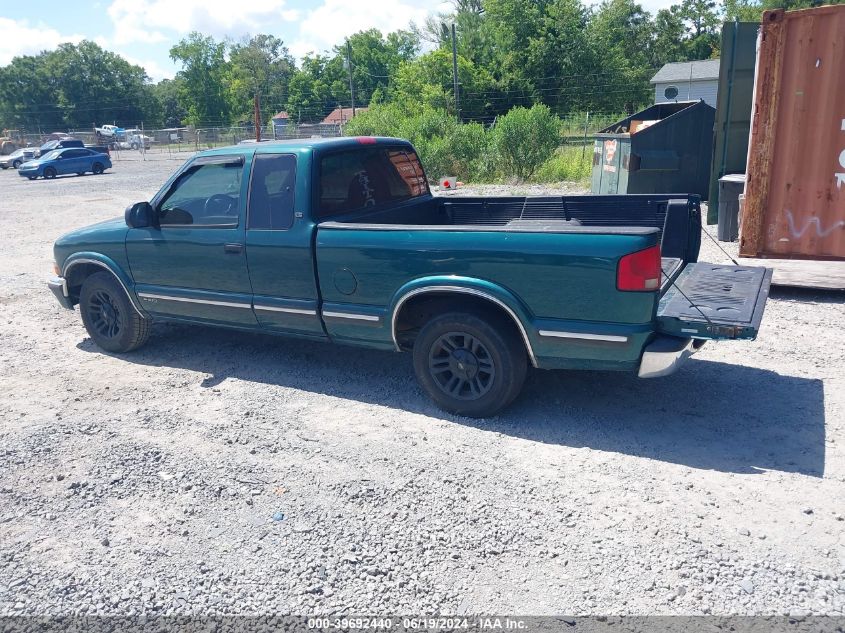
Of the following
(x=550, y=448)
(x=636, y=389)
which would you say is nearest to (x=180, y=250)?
(x=550, y=448)

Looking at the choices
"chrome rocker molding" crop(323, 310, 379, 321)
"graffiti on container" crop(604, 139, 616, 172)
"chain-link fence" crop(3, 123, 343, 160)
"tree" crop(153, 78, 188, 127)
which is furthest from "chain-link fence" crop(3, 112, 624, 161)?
"chrome rocker molding" crop(323, 310, 379, 321)

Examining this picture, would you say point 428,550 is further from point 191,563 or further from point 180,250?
point 180,250

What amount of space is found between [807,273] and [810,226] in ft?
2.00

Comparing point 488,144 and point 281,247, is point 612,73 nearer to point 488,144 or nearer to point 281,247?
point 488,144

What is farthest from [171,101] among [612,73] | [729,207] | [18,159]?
[729,207]

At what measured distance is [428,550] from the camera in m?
A: 3.35

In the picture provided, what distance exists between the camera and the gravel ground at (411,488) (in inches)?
122

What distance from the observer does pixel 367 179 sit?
5.64m

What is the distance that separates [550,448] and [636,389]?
1.17 metres

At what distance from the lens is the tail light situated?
3.94 meters

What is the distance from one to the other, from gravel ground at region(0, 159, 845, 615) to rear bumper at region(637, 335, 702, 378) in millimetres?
521

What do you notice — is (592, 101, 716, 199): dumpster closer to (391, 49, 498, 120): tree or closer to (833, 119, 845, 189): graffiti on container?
(833, 119, 845, 189): graffiti on container

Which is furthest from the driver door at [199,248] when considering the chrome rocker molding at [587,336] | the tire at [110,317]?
the chrome rocker molding at [587,336]

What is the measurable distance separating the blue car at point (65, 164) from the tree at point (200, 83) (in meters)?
52.4
